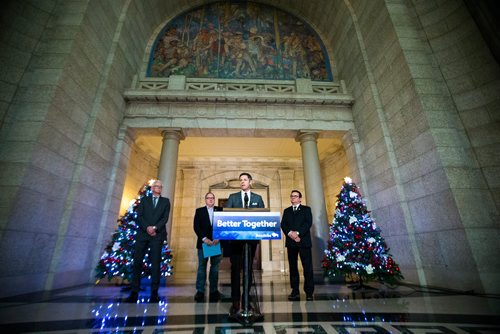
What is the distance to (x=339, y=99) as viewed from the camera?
27.4 feet

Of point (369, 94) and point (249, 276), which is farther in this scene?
point (369, 94)

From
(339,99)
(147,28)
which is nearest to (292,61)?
(339,99)

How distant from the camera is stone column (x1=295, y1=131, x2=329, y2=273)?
7.00 metres

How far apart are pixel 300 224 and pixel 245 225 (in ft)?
7.25

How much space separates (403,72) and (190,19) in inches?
385

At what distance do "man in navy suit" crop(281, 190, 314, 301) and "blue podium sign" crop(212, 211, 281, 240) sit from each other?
1.68m

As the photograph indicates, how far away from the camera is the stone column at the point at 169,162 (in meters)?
7.40

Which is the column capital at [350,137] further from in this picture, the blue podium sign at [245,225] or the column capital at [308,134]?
the blue podium sign at [245,225]

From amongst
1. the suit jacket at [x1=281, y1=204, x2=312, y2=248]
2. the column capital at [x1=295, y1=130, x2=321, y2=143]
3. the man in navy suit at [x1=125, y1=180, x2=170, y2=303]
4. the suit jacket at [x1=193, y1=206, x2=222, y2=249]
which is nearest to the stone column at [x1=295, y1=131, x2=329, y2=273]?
the column capital at [x1=295, y1=130, x2=321, y2=143]

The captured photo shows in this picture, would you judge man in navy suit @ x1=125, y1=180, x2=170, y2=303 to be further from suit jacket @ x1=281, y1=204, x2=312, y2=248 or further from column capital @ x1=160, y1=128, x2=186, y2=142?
column capital @ x1=160, y1=128, x2=186, y2=142

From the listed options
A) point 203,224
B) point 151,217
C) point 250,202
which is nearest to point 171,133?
point 151,217

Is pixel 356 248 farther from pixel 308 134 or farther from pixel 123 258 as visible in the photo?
pixel 123 258

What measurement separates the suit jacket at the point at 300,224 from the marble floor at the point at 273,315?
0.93 metres

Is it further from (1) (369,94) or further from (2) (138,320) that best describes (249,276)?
(1) (369,94)
